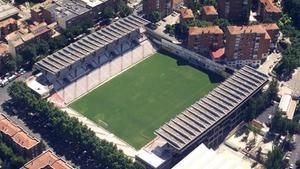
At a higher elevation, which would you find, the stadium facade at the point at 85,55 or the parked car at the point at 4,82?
the stadium facade at the point at 85,55

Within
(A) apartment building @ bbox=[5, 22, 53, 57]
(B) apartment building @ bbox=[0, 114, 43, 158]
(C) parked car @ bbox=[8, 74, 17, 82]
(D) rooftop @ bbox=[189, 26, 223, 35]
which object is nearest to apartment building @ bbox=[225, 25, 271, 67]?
Result: (D) rooftop @ bbox=[189, 26, 223, 35]

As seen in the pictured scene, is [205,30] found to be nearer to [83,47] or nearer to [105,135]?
[83,47]

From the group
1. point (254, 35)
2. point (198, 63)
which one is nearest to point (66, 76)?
point (198, 63)

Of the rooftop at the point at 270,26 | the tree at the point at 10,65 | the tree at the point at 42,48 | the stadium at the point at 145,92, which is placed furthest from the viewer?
the rooftop at the point at 270,26

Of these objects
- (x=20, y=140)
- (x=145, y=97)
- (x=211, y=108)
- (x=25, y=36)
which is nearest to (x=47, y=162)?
(x=20, y=140)

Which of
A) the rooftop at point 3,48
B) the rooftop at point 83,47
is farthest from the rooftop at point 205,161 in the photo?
the rooftop at point 3,48

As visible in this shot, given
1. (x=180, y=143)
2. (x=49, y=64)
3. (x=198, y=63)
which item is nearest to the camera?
(x=180, y=143)

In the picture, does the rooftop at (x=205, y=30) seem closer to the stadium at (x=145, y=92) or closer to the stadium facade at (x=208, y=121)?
the stadium at (x=145, y=92)

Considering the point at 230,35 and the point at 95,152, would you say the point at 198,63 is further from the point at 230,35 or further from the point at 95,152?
the point at 95,152
